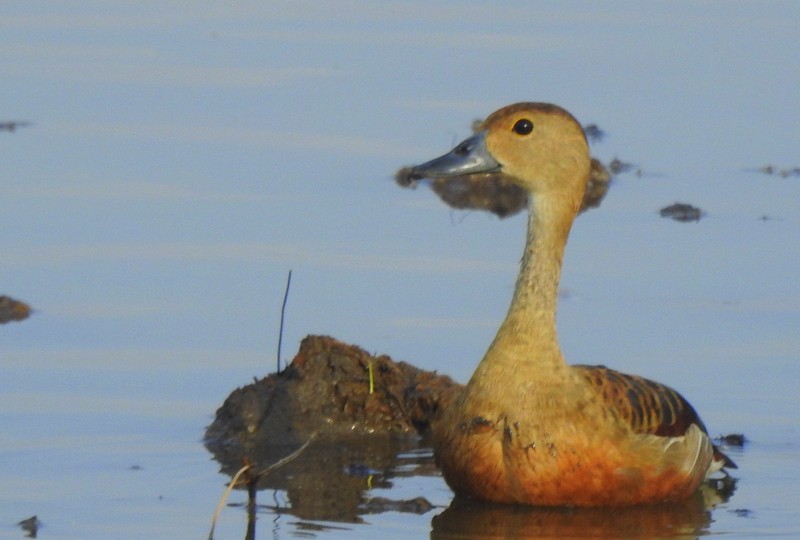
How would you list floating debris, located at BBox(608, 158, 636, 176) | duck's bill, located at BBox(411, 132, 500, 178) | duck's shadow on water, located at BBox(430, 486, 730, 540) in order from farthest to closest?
floating debris, located at BBox(608, 158, 636, 176) → duck's bill, located at BBox(411, 132, 500, 178) → duck's shadow on water, located at BBox(430, 486, 730, 540)

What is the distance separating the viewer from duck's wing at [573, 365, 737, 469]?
9883 millimetres

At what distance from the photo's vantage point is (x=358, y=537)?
9.10 metres

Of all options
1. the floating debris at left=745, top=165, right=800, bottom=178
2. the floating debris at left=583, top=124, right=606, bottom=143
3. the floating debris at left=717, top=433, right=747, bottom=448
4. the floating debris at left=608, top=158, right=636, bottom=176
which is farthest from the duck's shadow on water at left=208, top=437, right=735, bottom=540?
the floating debris at left=583, top=124, right=606, bottom=143

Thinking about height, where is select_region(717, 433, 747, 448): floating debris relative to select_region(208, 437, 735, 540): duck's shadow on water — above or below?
Result: above

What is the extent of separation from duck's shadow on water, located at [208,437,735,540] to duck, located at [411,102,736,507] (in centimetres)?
7

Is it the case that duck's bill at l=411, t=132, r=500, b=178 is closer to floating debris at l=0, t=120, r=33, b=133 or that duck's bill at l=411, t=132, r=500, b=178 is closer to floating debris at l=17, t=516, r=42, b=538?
floating debris at l=17, t=516, r=42, b=538

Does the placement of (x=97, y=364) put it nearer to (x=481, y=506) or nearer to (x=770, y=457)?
(x=481, y=506)

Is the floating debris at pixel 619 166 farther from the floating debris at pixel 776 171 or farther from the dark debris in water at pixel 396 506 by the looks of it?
the dark debris in water at pixel 396 506

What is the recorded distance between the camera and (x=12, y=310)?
11.8 m

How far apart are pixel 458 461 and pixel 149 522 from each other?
1356mm

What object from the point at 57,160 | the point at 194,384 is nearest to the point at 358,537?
the point at 194,384

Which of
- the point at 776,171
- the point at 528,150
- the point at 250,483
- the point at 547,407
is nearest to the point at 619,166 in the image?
the point at 776,171

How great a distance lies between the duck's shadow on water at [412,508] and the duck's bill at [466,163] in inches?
54.2

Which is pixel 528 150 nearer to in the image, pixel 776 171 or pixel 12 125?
pixel 776 171
